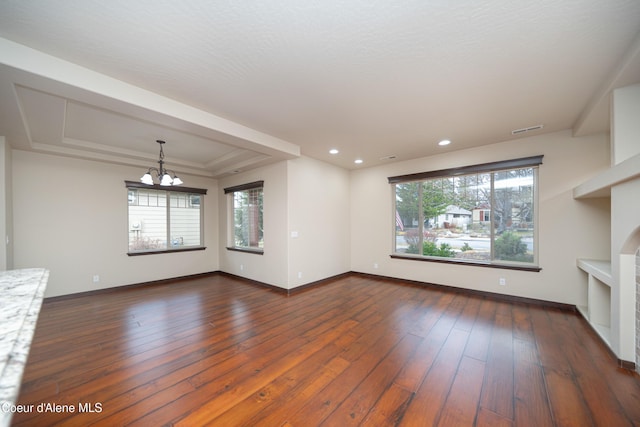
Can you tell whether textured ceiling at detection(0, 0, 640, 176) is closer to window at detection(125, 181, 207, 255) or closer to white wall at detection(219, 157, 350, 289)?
white wall at detection(219, 157, 350, 289)

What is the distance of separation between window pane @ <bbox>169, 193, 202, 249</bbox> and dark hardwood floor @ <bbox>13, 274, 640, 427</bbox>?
7.28ft

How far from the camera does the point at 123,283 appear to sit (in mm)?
4855

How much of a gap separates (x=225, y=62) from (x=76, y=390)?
304 cm

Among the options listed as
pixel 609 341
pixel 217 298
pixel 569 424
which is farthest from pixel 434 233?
pixel 217 298

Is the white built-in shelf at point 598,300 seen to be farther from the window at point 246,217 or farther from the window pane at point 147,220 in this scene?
the window pane at point 147,220

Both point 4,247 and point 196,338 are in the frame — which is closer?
point 196,338

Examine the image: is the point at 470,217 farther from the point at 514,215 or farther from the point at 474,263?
the point at 474,263

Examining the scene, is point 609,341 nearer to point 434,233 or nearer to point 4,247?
point 434,233

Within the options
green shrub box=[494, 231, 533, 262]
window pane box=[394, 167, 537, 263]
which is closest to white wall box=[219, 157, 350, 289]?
window pane box=[394, 167, 537, 263]

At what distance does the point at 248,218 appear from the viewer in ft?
18.8

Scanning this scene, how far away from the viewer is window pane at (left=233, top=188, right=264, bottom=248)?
549 centimetres

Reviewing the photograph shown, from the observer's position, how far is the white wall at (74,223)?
3928 millimetres

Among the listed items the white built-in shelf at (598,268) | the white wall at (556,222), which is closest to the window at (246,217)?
the white wall at (556,222)

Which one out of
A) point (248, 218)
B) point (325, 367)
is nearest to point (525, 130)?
point (325, 367)
